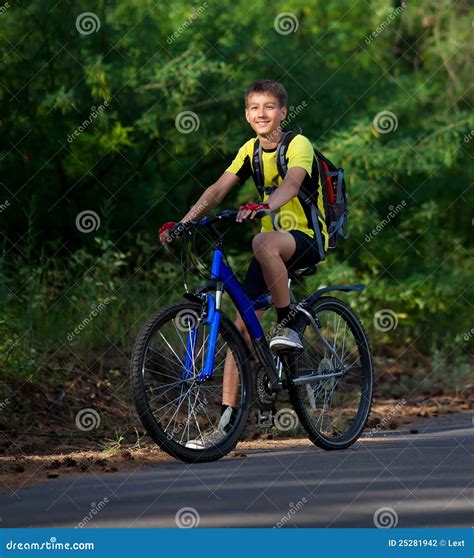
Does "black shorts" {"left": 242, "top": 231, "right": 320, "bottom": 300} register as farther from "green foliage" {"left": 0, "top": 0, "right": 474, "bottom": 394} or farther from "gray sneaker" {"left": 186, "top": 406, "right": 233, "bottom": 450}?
"green foliage" {"left": 0, "top": 0, "right": 474, "bottom": 394}

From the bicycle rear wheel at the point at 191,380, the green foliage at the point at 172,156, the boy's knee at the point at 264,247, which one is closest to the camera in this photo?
the bicycle rear wheel at the point at 191,380

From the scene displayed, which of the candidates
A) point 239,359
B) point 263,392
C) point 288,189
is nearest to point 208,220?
point 288,189

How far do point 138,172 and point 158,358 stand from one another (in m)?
3.28

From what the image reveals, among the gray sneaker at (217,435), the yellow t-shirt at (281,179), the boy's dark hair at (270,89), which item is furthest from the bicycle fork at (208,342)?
the boy's dark hair at (270,89)

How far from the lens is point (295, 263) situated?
26.7 ft

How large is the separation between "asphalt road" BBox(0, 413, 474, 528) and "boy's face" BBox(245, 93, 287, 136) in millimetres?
1936

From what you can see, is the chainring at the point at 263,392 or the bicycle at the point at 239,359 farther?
the chainring at the point at 263,392

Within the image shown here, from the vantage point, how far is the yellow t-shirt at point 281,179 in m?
8.06

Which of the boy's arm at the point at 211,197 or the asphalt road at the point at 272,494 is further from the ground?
the boy's arm at the point at 211,197

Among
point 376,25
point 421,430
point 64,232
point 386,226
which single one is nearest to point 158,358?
point 421,430

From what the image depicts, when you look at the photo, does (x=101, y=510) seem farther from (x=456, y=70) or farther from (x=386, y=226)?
(x=456, y=70)

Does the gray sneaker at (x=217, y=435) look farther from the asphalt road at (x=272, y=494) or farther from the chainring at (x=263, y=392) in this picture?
the chainring at (x=263, y=392)

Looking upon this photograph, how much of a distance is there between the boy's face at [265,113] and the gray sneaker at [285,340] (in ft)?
3.84

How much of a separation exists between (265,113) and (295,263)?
0.90m
